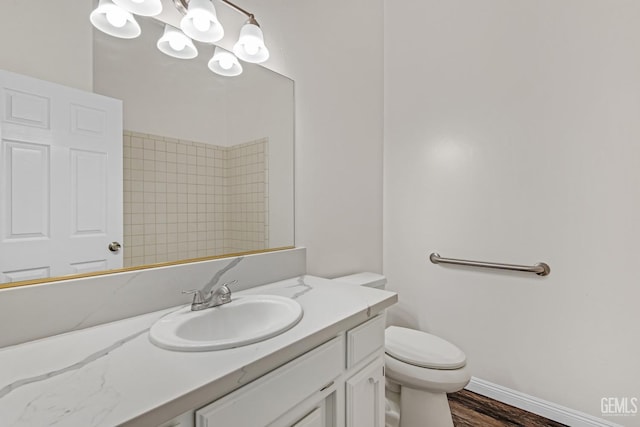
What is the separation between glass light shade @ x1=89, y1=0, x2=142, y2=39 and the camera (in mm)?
908

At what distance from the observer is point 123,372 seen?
0.60 m

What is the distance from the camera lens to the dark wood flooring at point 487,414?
4.95ft

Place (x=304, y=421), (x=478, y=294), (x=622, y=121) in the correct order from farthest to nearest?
(x=478, y=294) < (x=622, y=121) < (x=304, y=421)

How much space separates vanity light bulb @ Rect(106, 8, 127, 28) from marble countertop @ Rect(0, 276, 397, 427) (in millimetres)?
955

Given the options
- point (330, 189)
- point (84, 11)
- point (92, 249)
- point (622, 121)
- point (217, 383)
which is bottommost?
point (217, 383)

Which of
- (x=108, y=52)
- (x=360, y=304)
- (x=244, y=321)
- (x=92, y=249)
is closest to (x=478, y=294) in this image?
(x=360, y=304)

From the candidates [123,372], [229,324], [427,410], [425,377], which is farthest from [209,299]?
[427,410]

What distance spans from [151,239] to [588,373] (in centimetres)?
209

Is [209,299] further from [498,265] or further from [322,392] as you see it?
[498,265]

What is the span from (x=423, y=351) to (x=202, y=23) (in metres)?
1.71

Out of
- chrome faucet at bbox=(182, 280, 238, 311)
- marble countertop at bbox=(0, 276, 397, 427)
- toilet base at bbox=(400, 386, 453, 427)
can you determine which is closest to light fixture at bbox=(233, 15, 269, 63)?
chrome faucet at bbox=(182, 280, 238, 311)

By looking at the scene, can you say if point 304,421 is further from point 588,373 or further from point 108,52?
point 588,373

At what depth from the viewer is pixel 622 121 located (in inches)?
53.0

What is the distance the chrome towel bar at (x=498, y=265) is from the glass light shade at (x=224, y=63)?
5.16 feet
